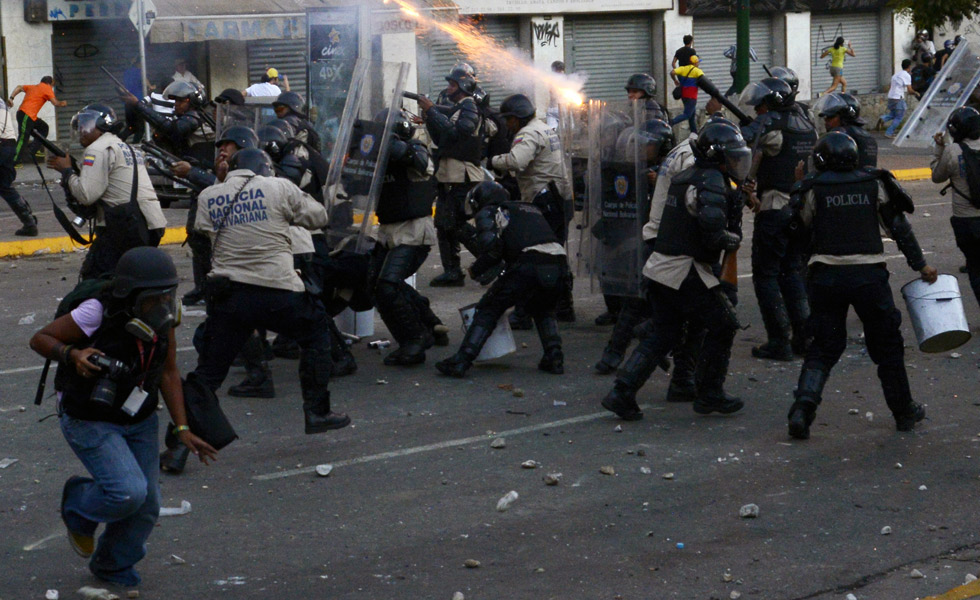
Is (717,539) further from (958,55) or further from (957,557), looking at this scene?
(958,55)

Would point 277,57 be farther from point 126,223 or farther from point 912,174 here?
point 126,223

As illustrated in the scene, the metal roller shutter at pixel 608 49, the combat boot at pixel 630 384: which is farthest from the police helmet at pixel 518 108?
the metal roller shutter at pixel 608 49

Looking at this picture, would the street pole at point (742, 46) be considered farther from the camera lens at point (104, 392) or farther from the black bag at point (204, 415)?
the camera lens at point (104, 392)

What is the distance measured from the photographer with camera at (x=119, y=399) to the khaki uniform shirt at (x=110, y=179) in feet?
13.5

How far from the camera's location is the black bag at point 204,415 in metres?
5.43

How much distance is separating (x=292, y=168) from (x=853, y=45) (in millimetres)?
26851

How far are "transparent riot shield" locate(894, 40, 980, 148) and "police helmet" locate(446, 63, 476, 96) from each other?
407 centimetres

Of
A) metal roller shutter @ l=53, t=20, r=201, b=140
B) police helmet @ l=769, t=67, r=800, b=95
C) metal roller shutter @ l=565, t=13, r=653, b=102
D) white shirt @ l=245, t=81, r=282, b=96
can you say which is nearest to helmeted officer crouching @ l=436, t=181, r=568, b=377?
police helmet @ l=769, t=67, r=800, b=95

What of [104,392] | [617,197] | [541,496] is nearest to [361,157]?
[617,197]

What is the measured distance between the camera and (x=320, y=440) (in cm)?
752

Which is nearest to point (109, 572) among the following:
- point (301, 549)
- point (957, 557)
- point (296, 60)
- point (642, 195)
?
point (301, 549)

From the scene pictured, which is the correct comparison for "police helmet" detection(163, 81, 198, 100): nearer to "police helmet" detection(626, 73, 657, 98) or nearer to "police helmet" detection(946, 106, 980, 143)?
"police helmet" detection(626, 73, 657, 98)

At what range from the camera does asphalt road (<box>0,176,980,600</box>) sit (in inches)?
216

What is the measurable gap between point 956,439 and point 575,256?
12.5 feet
